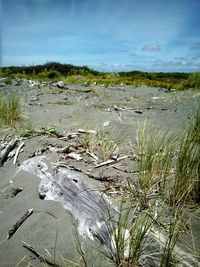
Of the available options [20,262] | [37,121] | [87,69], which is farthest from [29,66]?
[20,262]

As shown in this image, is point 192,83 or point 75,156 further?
point 192,83

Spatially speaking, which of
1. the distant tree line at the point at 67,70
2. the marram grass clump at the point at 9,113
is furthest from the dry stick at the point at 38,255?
the distant tree line at the point at 67,70

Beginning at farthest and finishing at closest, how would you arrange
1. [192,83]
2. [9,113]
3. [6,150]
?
[192,83] → [9,113] → [6,150]

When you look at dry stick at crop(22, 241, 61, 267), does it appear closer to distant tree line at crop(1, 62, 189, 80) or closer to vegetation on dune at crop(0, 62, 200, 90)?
vegetation on dune at crop(0, 62, 200, 90)

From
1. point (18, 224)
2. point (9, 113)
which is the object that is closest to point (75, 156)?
point (18, 224)

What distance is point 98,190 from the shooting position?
265 centimetres

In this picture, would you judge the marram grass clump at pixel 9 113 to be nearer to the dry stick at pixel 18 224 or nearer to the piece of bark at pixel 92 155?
the piece of bark at pixel 92 155

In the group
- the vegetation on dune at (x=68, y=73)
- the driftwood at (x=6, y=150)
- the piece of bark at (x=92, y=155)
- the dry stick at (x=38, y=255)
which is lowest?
the vegetation on dune at (x=68, y=73)

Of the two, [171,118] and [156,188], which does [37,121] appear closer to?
[171,118]

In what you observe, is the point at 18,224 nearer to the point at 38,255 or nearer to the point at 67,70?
the point at 38,255

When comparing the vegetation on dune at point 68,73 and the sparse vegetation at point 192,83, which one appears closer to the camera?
the sparse vegetation at point 192,83

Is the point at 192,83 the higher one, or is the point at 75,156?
the point at 75,156

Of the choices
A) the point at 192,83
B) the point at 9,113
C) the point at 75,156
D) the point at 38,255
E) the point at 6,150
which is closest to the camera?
the point at 38,255

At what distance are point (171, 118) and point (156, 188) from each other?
3560 millimetres
